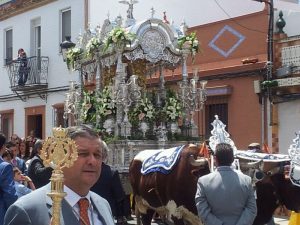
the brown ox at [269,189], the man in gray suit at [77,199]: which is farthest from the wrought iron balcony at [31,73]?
the man in gray suit at [77,199]

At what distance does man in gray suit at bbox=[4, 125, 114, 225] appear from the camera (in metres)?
2.90

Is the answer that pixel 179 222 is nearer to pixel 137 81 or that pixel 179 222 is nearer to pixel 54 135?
pixel 137 81

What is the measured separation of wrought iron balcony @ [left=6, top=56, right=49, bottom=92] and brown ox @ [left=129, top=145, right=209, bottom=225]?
12.4 metres

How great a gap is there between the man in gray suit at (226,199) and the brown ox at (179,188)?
2164 mm

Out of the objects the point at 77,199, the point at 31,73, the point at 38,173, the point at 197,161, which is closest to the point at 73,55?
the point at 38,173

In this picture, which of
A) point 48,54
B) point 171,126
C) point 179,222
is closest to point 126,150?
point 171,126

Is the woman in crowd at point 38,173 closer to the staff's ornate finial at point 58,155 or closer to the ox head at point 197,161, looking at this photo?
the ox head at point 197,161

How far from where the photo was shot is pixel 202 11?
1880cm

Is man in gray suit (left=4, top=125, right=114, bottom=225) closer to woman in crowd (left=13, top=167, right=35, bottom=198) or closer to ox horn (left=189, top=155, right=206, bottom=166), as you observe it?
woman in crowd (left=13, top=167, right=35, bottom=198)

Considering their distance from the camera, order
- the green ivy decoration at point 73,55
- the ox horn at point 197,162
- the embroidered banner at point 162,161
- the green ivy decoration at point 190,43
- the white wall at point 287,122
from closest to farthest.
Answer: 1. the ox horn at point 197,162
2. the embroidered banner at point 162,161
3. the green ivy decoration at point 190,43
4. the green ivy decoration at point 73,55
5. the white wall at point 287,122

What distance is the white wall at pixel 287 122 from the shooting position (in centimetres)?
1431

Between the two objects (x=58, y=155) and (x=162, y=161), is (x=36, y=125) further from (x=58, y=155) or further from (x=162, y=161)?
(x=58, y=155)

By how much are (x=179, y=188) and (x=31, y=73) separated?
552 inches

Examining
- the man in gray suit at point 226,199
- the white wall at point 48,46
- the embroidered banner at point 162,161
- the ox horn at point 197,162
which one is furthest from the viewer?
the white wall at point 48,46
